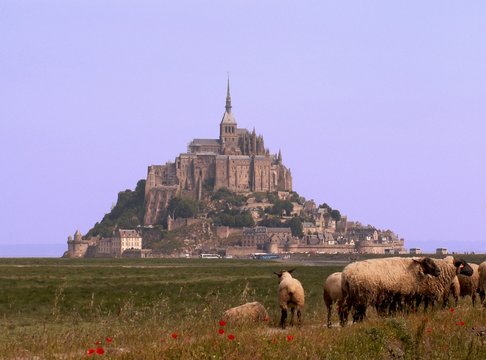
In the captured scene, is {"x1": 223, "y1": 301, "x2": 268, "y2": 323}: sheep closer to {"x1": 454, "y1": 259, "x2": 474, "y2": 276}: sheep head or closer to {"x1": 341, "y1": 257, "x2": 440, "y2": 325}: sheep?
{"x1": 341, "y1": 257, "x2": 440, "y2": 325}: sheep

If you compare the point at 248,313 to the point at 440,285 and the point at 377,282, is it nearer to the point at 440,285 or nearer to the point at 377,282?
the point at 377,282

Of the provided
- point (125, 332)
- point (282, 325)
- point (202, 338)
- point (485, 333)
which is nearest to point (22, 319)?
point (282, 325)

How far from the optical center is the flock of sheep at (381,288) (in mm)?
19516

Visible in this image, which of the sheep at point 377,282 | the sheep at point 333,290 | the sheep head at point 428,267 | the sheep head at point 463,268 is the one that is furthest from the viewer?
the sheep head at point 463,268

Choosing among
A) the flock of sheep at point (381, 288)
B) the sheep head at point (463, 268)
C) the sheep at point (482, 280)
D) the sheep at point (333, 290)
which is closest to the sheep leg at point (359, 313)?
the flock of sheep at point (381, 288)

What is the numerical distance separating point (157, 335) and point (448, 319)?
213 inches

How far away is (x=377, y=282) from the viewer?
19531 millimetres

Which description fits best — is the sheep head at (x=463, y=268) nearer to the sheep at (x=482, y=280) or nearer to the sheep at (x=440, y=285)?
the sheep at (x=440, y=285)

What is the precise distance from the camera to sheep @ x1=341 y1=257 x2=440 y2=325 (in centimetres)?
1945

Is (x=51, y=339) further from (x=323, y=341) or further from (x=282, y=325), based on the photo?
(x=282, y=325)

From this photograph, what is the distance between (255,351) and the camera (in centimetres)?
1435

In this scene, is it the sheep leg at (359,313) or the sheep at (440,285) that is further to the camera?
the sheep at (440,285)

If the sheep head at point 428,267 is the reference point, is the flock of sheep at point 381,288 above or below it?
below

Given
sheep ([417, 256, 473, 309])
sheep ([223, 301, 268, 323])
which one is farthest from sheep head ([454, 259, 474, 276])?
sheep ([223, 301, 268, 323])
